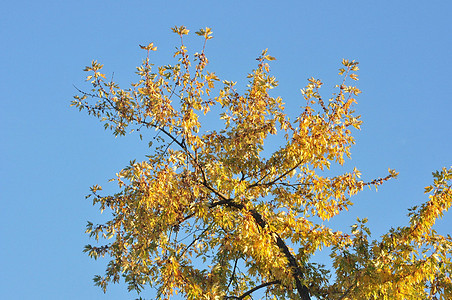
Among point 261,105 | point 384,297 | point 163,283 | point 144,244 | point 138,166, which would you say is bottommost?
point 384,297

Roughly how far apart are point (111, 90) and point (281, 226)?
177 inches

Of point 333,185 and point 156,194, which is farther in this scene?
point 333,185

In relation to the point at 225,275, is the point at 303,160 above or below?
above

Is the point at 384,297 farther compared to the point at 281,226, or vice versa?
the point at 281,226

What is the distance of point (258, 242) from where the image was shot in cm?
971

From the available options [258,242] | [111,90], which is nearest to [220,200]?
[258,242]

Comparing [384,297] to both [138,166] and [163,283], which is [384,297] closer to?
[163,283]

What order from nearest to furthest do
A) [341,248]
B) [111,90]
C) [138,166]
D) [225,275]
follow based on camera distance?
[138,166], [341,248], [111,90], [225,275]

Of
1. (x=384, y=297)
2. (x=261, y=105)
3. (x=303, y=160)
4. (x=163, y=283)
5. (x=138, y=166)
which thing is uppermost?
(x=261, y=105)

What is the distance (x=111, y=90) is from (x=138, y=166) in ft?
7.29

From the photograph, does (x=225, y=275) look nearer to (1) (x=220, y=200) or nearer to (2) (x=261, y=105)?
(1) (x=220, y=200)

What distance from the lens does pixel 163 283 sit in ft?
32.0

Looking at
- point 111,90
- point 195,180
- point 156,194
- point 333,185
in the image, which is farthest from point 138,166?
point 333,185

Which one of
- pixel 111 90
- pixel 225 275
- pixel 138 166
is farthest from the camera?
pixel 225 275
